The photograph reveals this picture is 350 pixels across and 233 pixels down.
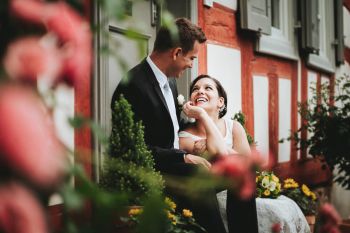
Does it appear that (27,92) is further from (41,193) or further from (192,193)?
(192,193)

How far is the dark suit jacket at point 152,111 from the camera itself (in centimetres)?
290

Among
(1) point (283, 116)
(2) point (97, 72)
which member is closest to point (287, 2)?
(1) point (283, 116)

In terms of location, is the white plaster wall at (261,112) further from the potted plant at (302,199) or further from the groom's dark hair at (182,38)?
the groom's dark hair at (182,38)

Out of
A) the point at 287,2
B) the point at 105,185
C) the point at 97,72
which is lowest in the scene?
the point at 105,185

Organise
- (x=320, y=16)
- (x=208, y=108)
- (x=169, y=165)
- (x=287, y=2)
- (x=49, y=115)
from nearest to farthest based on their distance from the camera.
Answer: (x=49, y=115) < (x=169, y=165) < (x=208, y=108) < (x=287, y=2) < (x=320, y=16)

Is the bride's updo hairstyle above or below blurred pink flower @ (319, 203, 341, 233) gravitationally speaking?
above

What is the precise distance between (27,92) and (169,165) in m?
2.48

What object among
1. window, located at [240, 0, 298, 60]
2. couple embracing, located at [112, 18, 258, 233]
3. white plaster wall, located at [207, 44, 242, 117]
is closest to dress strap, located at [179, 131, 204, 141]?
couple embracing, located at [112, 18, 258, 233]

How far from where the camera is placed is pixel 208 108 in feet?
11.6

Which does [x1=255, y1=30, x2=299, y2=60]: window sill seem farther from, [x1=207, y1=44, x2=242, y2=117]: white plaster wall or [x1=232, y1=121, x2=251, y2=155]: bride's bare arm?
[x1=232, y1=121, x2=251, y2=155]: bride's bare arm

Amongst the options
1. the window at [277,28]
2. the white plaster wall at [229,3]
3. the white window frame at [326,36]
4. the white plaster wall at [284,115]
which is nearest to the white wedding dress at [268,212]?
the white plaster wall at [229,3]

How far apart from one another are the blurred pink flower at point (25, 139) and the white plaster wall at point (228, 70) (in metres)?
4.05

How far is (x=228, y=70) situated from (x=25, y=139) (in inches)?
177

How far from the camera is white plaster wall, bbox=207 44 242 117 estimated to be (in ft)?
14.9
